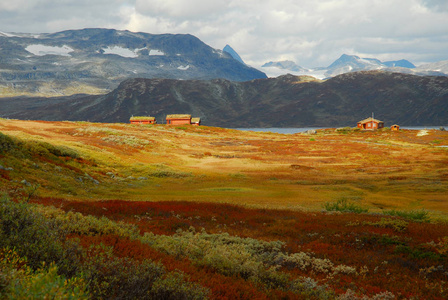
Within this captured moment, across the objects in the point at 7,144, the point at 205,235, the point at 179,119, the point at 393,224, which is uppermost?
the point at 179,119

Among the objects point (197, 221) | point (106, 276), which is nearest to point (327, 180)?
point (197, 221)

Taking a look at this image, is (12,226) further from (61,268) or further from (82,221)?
(82,221)

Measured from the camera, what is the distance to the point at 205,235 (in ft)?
44.2

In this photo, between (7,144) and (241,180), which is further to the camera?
(241,180)

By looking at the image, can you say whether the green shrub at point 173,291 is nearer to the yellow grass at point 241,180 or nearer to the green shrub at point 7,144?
the yellow grass at point 241,180

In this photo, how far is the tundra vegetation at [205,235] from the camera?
19.6 ft

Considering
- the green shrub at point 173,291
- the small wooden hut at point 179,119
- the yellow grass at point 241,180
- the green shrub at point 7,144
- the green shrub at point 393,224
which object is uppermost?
the small wooden hut at point 179,119

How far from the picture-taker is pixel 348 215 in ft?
62.0

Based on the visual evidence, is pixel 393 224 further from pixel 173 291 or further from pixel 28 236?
pixel 28 236

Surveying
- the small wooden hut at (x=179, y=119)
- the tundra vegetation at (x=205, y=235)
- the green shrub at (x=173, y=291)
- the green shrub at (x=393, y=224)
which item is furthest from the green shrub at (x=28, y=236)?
the small wooden hut at (x=179, y=119)

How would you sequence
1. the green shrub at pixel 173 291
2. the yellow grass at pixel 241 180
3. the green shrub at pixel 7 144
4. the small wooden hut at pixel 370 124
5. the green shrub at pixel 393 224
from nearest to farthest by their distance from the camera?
1. the green shrub at pixel 173 291
2. the green shrub at pixel 393 224
3. the yellow grass at pixel 241 180
4. the green shrub at pixel 7 144
5. the small wooden hut at pixel 370 124

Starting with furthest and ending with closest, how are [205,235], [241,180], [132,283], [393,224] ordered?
[241,180]
[393,224]
[205,235]
[132,283]

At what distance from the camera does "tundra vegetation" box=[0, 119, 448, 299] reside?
19.6 feet

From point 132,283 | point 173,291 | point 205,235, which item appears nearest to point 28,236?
point 132,283
